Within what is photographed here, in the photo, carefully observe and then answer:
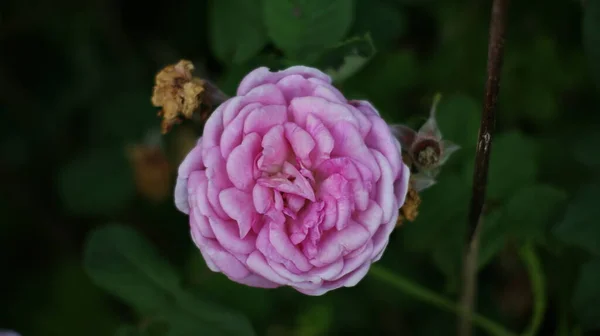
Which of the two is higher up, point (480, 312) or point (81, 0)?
point (81, 0)

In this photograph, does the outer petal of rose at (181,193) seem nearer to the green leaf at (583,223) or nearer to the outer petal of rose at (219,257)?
the outer petal of rose at (219,257)

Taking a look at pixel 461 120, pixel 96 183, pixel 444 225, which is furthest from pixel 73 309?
pixel 461 120

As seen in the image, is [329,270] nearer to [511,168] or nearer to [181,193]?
[181,193]

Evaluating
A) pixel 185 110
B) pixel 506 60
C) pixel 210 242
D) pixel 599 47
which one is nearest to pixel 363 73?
pixel 506 60

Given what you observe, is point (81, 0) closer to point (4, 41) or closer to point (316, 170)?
point (4, 41)

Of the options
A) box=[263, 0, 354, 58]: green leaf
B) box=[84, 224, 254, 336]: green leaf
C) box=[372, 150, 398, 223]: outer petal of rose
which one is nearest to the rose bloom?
box=[372, 150, 398, 223]: outer petal of rose

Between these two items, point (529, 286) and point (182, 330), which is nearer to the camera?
point (182, 330)

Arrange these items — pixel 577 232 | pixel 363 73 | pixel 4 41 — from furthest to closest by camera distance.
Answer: pixel 4 41 → pixel 363 73 → pixel 577 232
